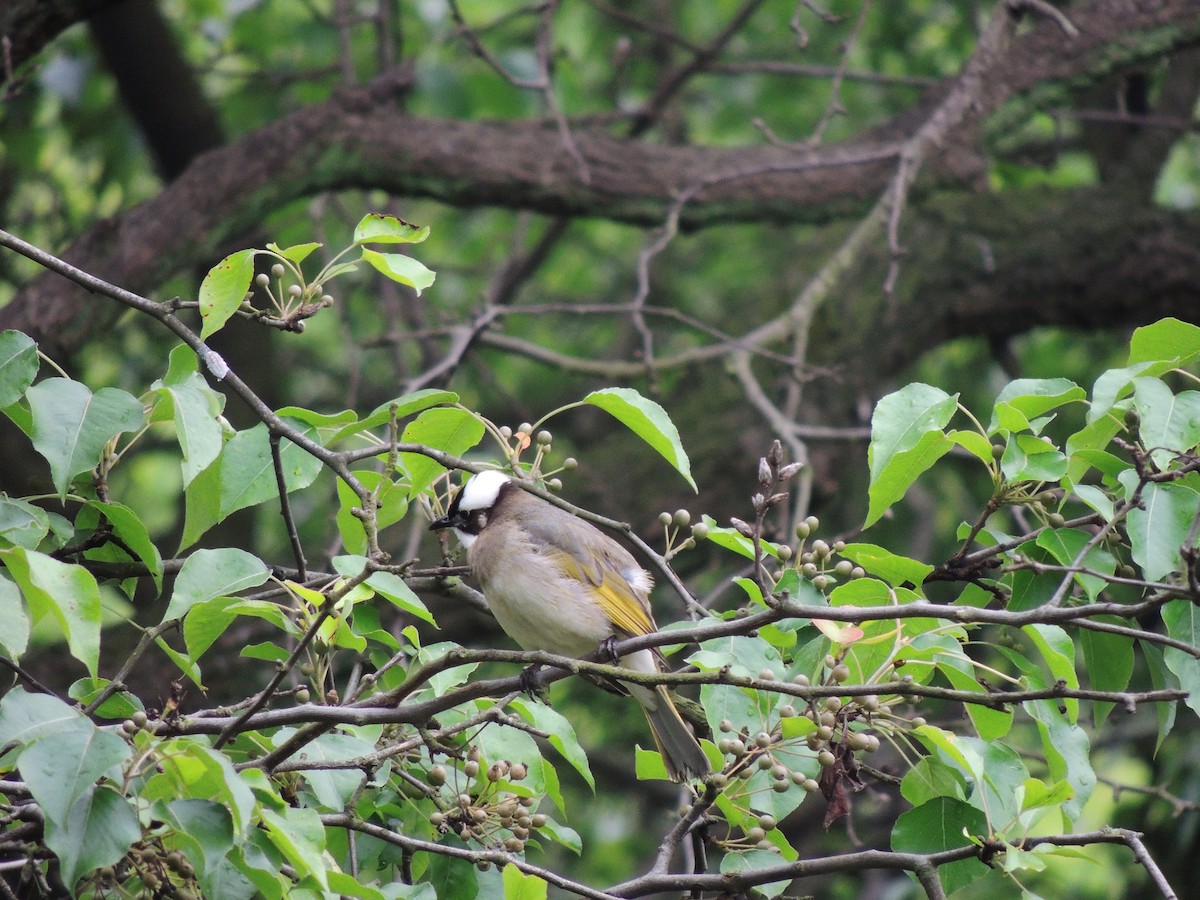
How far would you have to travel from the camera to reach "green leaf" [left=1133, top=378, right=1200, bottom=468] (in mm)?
2477

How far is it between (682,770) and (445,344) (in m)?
5.16

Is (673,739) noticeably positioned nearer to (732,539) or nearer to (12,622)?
(732,539)

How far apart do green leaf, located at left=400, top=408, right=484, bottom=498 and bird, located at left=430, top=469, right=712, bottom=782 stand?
2.55 feet

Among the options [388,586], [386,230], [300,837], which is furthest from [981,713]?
[386,230]

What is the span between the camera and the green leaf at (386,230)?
262 centimetres

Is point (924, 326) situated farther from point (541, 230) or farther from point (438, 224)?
point (438, 224)

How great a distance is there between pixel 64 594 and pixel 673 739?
202 cm

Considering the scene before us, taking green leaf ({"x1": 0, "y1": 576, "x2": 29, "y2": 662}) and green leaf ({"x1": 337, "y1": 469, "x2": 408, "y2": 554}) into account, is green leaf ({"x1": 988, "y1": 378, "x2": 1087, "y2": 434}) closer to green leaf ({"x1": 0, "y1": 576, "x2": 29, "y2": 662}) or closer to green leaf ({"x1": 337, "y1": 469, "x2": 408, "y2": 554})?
green leaf ({"x1": 337, "y1": 469, "x2": 408, "y2": 554})

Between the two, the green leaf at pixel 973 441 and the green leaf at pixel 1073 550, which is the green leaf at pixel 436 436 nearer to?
the green leaf at pixel 973 441

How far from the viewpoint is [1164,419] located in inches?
98.3

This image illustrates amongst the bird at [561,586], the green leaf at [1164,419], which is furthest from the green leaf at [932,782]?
the bird at [561,586]

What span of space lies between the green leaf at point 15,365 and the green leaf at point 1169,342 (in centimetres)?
229

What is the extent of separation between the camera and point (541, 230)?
9.39 metres

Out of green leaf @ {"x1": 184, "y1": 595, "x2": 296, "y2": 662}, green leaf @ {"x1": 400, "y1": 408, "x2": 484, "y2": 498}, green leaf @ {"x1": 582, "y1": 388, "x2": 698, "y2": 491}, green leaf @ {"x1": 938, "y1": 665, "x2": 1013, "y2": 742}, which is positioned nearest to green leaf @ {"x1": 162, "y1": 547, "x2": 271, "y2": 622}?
green leaf @ {"x1": 184, "y1": 595, "x2": 296, "y2": 662}
